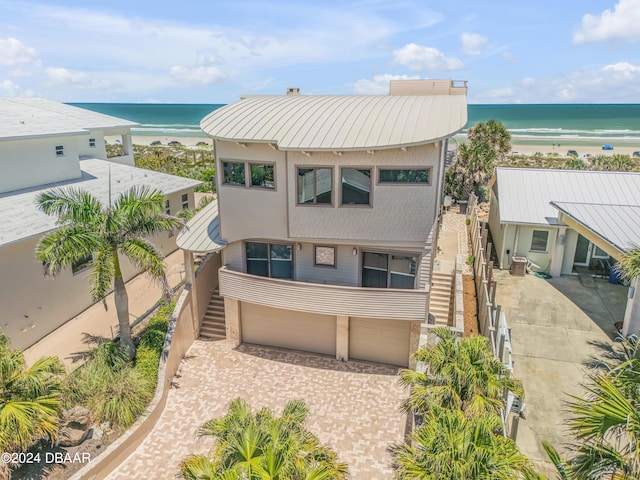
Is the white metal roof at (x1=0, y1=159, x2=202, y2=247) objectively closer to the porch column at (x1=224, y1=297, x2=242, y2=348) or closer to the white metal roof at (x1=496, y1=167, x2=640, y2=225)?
the porch column at (x1=224, y1=297, x2=242, y2=348)

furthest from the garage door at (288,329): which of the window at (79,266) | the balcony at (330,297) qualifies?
the window at (79,266)

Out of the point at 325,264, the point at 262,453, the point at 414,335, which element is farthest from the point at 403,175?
the point at 262,453

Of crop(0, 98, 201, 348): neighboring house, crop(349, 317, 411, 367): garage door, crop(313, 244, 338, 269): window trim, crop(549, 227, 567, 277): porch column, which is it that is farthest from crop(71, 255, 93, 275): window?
crop(549, 227, 567, 277): porch column

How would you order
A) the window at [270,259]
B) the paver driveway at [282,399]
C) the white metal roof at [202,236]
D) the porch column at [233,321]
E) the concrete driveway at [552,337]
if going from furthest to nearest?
the porch column at [233,321] < the window at [270,259] < the white metal roof at [202,236] < the paver driveway at [282,399] < the concrete driveway at [552,337]

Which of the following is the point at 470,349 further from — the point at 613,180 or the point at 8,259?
the point at 613,180

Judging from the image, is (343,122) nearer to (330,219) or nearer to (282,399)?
(330,219)

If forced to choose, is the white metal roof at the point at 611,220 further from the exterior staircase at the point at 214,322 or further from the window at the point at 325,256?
the exterior staircase at the point at 214,322

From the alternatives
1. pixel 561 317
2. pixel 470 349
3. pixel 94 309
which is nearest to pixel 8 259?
pixel 94 309

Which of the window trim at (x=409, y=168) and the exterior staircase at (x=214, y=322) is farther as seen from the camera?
the exterior staircase at (x=214, y=322)
